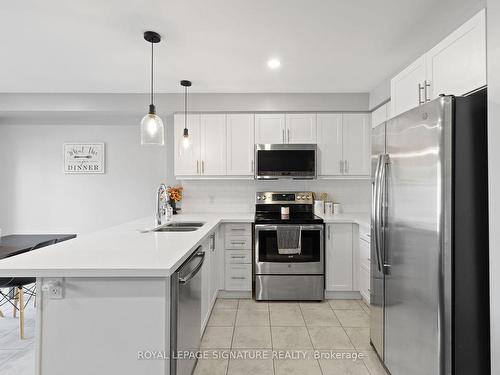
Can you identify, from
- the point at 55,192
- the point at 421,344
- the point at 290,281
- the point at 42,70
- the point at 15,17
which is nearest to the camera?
the point at 421,344

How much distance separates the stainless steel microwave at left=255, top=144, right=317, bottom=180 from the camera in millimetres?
3537

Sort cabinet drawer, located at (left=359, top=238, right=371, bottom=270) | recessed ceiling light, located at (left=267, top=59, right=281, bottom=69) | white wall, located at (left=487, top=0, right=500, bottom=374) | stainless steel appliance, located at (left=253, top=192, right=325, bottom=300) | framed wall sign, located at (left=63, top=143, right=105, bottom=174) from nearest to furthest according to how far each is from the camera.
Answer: white wall, located at (left=487, top=0, right=500, bottom=374) → recessed ceiling light, located at (left=267, top=59, right=281, bottom=69) → cabinet drawer, located at (left=359, top=238, right=371, bottom=270) → stainless steel appliance, located at (left=253, top=192, right=325, bottom=300) → framed wall sign, located at (left=63, top=143, right=105, bottom=174)

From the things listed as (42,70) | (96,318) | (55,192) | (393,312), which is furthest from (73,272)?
(55,192)

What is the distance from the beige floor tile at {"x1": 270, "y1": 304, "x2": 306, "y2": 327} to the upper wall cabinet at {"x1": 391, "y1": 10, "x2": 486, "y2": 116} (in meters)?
2.08

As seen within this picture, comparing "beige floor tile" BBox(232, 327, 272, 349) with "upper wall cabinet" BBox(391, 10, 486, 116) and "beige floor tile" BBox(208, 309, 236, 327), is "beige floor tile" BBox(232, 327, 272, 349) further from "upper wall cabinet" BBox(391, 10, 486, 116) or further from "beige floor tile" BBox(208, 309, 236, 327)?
"upper wall cabinet" BBox(391, 10, 486, 116)

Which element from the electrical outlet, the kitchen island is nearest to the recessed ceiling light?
the kitchen island

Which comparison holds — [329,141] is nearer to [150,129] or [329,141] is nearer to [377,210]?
[377,210]

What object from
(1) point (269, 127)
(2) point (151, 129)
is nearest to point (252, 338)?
(2) point (151, 129)

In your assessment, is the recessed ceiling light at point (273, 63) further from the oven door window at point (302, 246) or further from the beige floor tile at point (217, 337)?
the beige floor tile at point (217, 337)

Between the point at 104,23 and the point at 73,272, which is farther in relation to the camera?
the point at 104,23

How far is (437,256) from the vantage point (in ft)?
4.53

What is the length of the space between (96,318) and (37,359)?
317 mm

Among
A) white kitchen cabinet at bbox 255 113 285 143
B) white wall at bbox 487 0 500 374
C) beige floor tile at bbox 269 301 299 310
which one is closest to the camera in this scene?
white wall at bbox 487 0 500 374

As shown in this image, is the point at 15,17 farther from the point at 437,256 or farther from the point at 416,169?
the point at 437,256
